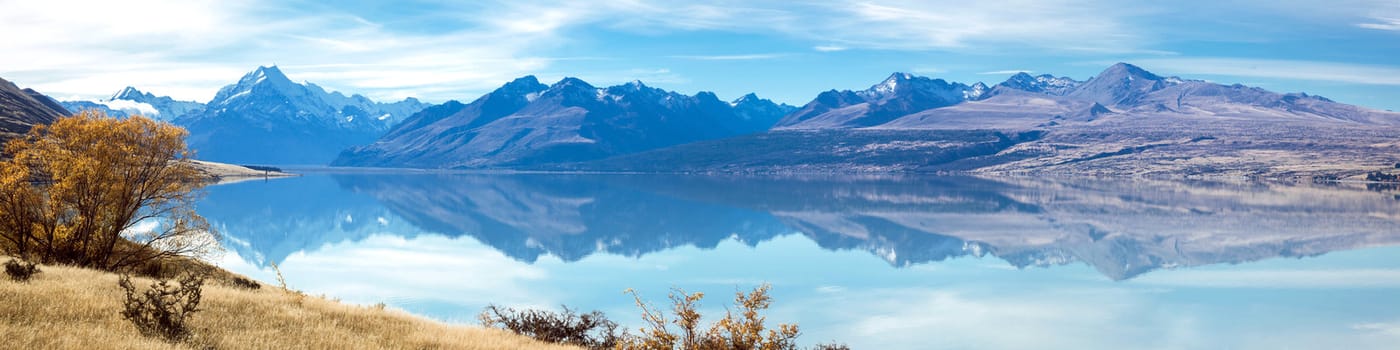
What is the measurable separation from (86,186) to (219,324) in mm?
18805

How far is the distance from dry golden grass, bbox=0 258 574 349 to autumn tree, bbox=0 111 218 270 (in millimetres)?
10561

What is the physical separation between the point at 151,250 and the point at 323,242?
5351cm

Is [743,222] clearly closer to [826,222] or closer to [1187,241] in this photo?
[826,222]

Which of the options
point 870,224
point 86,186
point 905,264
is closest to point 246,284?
point 86,186

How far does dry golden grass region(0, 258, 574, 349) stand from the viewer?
1282 centimetres

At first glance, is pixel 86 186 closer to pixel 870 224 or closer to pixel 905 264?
pixel 905 264

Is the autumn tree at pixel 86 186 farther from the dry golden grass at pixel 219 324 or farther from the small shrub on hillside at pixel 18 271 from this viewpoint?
the small shrub on hillside at pixel 18 271

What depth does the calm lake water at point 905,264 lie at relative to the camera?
138 feet

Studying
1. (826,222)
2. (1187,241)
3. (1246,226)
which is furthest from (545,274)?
(1246,226)

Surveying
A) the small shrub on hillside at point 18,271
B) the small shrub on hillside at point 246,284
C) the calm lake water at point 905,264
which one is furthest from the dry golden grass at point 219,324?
the calm lake water at point 905,264

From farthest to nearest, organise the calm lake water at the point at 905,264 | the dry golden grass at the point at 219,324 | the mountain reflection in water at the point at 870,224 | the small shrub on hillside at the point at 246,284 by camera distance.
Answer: the mountain reflection in water at the point at 870,224, the calm lake water at the point at 905,264, the small shrub on hillside at the point at 246,284, the dry golden grass at the point at 219,324

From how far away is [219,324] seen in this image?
15.5 meters

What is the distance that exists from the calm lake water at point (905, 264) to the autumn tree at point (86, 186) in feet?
44.6

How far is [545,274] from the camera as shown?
6097cm
